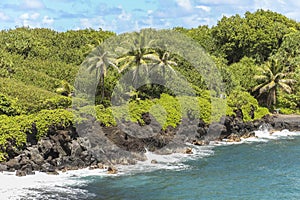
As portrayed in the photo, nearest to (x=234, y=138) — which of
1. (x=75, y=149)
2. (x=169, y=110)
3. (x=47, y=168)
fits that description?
(x=169, y=110)

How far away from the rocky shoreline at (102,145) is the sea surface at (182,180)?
5.59 feet

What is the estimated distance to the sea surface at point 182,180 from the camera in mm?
44906

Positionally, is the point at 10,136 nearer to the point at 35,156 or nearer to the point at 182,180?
the point at 35,156

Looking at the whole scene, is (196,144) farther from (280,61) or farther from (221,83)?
(280,61)

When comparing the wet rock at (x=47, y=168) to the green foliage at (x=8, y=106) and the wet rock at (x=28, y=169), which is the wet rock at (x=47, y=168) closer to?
the wet rock at (x=28, y=169)

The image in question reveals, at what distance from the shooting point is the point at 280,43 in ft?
356

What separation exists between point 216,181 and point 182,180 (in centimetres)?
374

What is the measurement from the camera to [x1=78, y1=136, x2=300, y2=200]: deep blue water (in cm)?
4541

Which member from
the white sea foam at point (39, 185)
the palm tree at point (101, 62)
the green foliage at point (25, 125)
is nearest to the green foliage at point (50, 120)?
the green foliage at point (25, 125)

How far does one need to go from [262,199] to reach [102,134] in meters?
24.1

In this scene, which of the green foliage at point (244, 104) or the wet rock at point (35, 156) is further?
the green foliage at point (244, 104)

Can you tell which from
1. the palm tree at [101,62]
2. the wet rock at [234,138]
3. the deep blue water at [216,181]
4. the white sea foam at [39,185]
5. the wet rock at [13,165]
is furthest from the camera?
the wet rock at [234,138]

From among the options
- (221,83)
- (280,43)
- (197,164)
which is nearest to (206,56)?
(221,83)

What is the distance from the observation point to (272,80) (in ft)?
301
